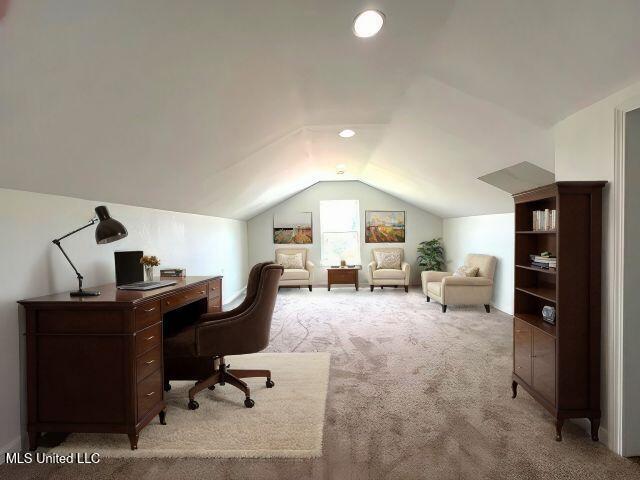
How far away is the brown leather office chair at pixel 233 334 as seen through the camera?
8.82 feet

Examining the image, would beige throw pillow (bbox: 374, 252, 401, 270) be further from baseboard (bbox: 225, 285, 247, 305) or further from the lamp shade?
the lamp shade

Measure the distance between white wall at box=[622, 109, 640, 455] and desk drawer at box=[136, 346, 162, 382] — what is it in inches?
114

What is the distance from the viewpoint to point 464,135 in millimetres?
3818

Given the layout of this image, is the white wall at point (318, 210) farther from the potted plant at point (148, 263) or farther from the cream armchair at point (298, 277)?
the potted plant at point (148, 263)

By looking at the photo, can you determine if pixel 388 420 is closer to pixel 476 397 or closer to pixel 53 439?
pixel 476 397

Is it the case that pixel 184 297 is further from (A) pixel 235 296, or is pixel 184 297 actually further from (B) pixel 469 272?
(B) pixel 469 272

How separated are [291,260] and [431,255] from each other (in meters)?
3.28

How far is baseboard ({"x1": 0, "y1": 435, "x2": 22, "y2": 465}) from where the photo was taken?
2.04 meters

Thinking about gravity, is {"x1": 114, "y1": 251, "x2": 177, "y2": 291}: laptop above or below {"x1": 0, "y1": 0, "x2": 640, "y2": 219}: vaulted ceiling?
below

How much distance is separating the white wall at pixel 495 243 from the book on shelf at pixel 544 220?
2770mm

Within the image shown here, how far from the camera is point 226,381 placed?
294 centimetres

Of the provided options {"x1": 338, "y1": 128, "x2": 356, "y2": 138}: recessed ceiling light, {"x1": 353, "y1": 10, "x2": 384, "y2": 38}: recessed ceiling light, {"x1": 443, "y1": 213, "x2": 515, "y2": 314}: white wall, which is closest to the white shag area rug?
{"x1": 353, "y1": 10, "x2": 384, "y2": 38}: recessed ceiling light

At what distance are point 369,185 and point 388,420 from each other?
280 inches

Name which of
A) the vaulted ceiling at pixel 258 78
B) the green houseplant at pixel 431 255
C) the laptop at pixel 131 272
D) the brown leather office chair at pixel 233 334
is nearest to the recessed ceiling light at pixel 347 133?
the vaulted ceiling at pixel 258 78
